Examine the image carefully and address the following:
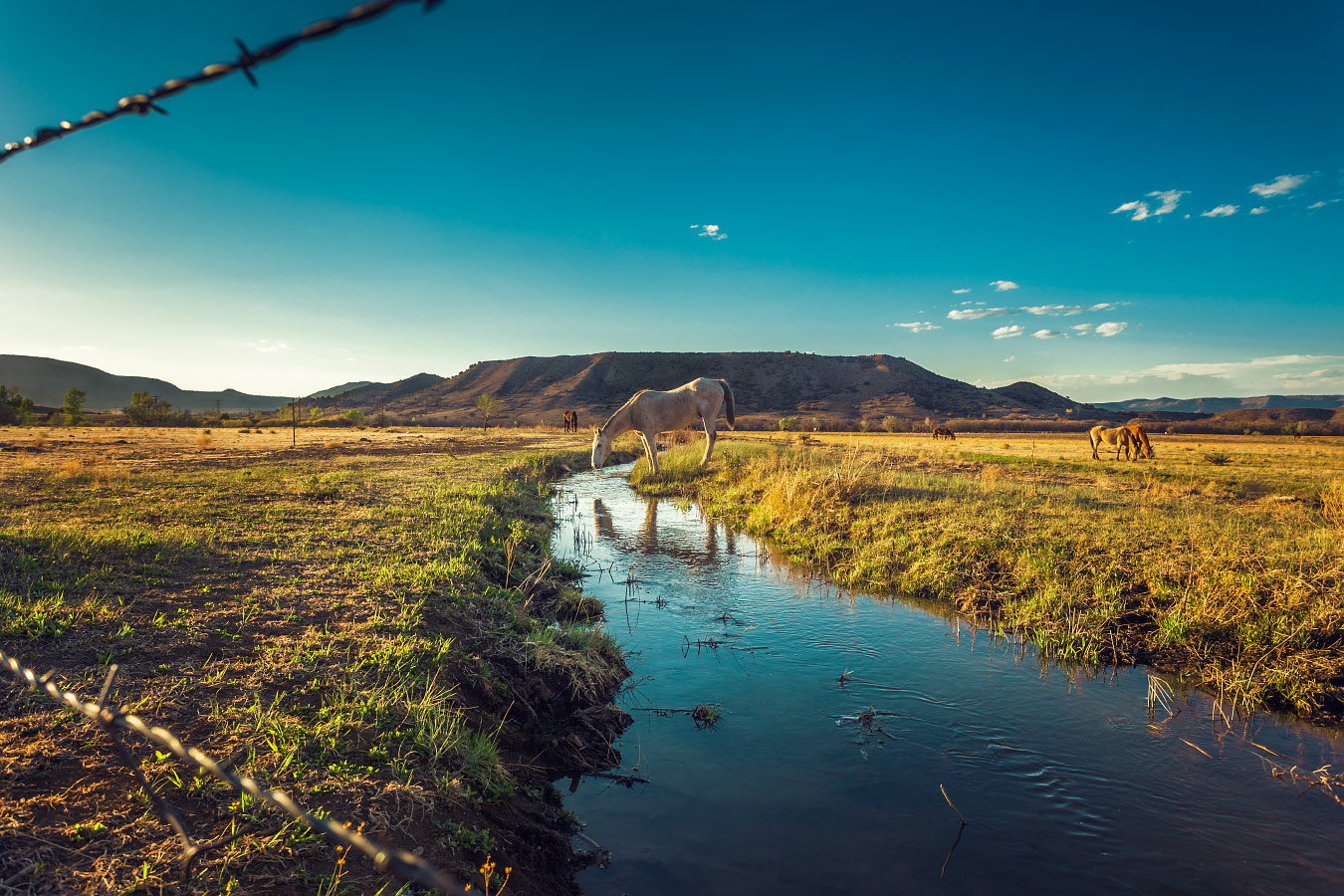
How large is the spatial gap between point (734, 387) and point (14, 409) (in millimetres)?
96064

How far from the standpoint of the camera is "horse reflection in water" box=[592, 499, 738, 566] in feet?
37.1

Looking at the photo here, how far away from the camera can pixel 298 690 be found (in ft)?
14.1

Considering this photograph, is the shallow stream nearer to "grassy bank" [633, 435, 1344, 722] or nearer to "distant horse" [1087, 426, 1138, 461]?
"grassy bank" [633, 435, 1344, 722]

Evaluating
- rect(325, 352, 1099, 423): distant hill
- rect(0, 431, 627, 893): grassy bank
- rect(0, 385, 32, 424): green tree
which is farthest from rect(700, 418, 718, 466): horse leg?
rect(325, 352, 1099, 423): distant hill

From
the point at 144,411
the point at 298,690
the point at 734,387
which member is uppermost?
the point at 734,387

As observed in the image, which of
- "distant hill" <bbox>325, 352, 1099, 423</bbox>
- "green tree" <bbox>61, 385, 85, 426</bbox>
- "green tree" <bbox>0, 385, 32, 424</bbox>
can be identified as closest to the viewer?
"green tree" <bbox>61, 385, 85, 426</bbox>

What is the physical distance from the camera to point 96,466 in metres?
17.0

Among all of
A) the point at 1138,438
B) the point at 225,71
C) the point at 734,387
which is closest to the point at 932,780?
the point at 225,71

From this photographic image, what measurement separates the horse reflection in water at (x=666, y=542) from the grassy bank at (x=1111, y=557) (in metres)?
0.91

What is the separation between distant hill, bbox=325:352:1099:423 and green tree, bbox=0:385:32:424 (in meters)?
46.6

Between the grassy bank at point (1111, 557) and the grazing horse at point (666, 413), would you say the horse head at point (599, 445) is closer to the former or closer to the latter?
the grazing horse at point (666, 413)

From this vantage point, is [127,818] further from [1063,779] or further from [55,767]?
[1063,779]

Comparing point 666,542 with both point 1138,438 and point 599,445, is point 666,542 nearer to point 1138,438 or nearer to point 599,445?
point 599,445

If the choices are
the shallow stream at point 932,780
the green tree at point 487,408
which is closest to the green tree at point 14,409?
the green tree at point 487,408
